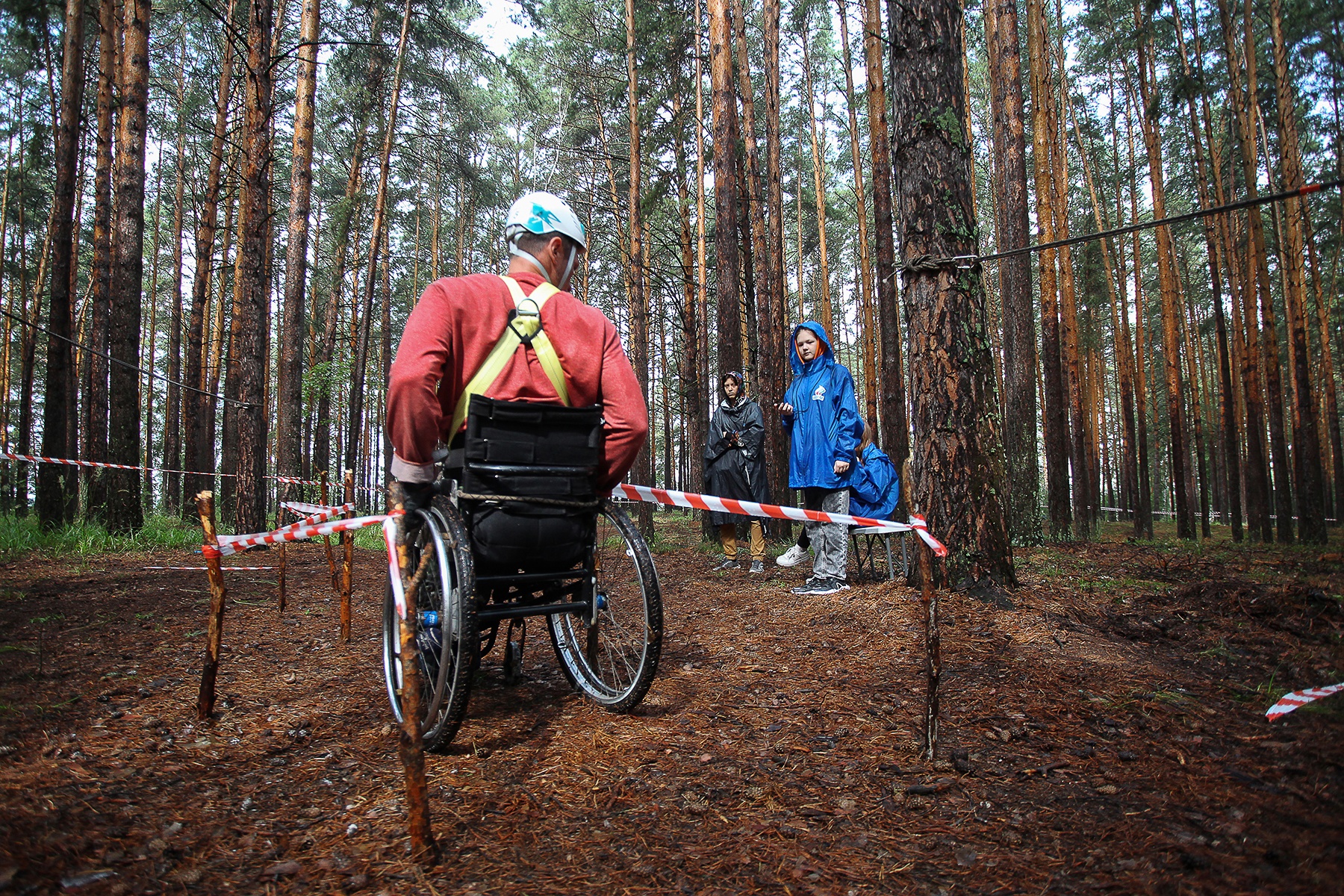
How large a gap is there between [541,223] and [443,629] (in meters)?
1.70

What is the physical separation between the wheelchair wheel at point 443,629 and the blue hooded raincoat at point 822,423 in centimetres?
385

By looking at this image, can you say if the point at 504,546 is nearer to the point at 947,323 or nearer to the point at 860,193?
the point at 947,323

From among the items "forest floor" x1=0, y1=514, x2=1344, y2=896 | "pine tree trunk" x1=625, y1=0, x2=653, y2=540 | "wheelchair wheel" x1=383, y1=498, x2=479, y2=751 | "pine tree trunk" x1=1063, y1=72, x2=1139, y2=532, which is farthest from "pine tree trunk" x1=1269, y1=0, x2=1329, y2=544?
"wheelchair wheel" x1=383, y1=498, x2=479, y2=751

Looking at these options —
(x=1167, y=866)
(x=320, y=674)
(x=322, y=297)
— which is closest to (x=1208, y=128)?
(x=1167, y=866)

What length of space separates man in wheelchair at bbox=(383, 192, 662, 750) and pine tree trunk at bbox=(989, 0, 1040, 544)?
9103 mm

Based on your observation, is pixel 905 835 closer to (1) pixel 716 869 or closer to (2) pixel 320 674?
(1) pixel 716 869

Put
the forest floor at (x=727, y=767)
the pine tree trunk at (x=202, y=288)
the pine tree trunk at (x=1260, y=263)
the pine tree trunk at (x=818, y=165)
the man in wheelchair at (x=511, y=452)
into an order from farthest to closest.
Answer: the pine tree trunk at (x=818, y=165) < the pine tree trunk at (x=202, y=288) < the pine tree trunk at (x=1260, y=263) < the man in wheelchair at (x=511, y=452) < the forest floor at (x=727, y=767)

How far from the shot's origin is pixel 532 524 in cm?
247

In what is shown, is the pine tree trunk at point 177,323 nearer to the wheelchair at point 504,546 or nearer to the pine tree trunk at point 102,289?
the pine tree trunk at point 102,289

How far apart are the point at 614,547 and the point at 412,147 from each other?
1476cm

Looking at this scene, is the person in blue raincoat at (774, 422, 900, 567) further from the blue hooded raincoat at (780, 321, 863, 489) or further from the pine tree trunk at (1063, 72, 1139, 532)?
the pine tree trunk at (1063, 72, 1139, 532)

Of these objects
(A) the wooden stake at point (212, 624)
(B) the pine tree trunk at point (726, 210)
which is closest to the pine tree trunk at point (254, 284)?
(B) the pine tree trunk at point (726, 210)

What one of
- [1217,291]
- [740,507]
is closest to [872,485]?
[740,507]

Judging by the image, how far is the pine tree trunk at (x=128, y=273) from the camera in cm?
819
